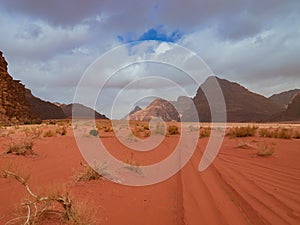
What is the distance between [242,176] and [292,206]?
7.82 ft

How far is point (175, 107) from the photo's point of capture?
1264 inches

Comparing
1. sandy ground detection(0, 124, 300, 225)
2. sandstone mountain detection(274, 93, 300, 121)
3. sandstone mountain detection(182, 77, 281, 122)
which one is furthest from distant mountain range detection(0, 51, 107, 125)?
sandstone mountain detection(182, 77, 281, 122)

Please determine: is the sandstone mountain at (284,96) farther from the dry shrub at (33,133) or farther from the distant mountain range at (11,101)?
the dry shrub at (33,133)

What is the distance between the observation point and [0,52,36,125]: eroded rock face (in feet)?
140

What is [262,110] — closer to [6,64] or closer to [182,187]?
[6,64]

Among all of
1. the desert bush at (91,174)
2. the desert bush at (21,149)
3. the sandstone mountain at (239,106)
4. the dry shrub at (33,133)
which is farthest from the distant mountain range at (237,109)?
the desert bush at (91,174)

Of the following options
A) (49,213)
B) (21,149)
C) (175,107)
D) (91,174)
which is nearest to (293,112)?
(175,107)

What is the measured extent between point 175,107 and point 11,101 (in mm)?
29786

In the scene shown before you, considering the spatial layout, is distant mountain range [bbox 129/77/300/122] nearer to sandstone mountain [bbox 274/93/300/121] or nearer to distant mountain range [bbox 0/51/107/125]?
sandstone mountain [bbox 274/93/300/121]

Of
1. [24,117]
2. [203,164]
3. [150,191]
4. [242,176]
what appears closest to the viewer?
[150,191]

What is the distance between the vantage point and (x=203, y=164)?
9008 mm

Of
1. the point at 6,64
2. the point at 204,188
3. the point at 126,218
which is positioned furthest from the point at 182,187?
the point at 6,64

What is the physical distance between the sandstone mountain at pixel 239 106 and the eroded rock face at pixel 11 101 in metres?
53.5

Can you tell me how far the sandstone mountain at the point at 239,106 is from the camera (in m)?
94.0
